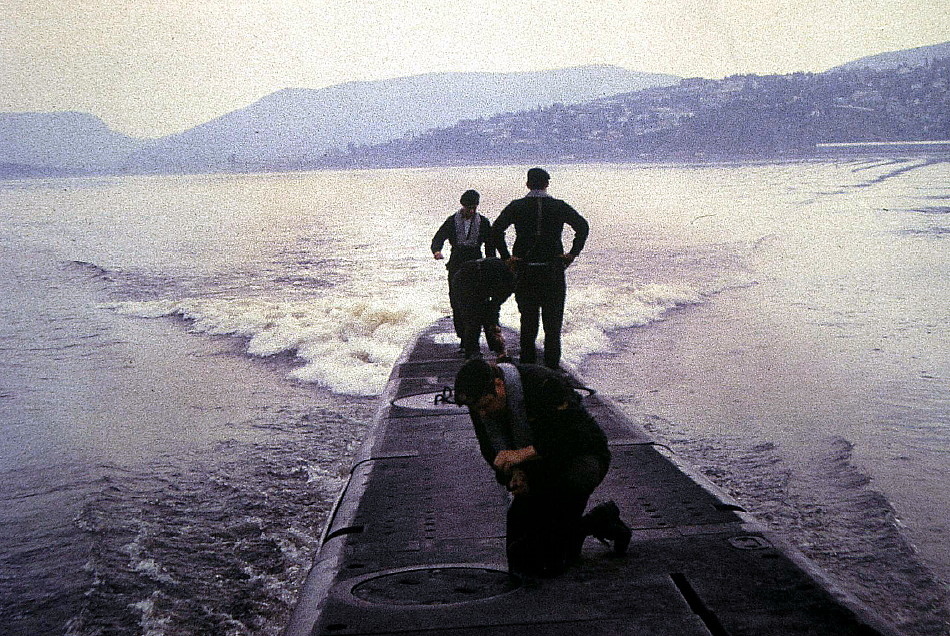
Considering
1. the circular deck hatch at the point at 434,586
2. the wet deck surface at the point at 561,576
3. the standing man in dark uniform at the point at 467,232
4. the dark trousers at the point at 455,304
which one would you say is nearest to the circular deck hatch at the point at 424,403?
the dark trousers at the point at 455,304

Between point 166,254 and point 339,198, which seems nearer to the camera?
point 166,254

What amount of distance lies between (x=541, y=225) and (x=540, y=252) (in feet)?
1.12

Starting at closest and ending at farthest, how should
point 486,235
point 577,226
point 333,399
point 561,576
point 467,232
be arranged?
1. point 561,576
2. point 577,226
3. point 486,235
4. point 467,232
5. point 333,399

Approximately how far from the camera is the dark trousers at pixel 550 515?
5.30 m

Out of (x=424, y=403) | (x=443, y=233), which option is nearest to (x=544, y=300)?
(x=424, y=403)

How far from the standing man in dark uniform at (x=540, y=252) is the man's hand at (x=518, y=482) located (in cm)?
535

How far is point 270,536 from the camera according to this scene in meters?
9.06

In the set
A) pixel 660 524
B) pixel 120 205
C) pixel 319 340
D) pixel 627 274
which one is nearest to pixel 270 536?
pixel 660 524

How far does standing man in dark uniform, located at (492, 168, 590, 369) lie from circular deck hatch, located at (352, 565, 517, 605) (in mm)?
5156

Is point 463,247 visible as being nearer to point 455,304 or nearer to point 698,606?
point 455,304

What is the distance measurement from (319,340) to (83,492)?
9267 mm

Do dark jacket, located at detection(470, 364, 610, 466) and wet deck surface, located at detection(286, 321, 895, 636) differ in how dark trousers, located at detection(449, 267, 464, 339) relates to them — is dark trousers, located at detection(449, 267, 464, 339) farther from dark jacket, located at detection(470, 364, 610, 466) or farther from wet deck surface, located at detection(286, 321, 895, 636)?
dark jacket, located at detection(470, 364, 610, 466)

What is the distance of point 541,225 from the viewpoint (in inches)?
414

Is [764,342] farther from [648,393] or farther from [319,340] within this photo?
[319,340]
